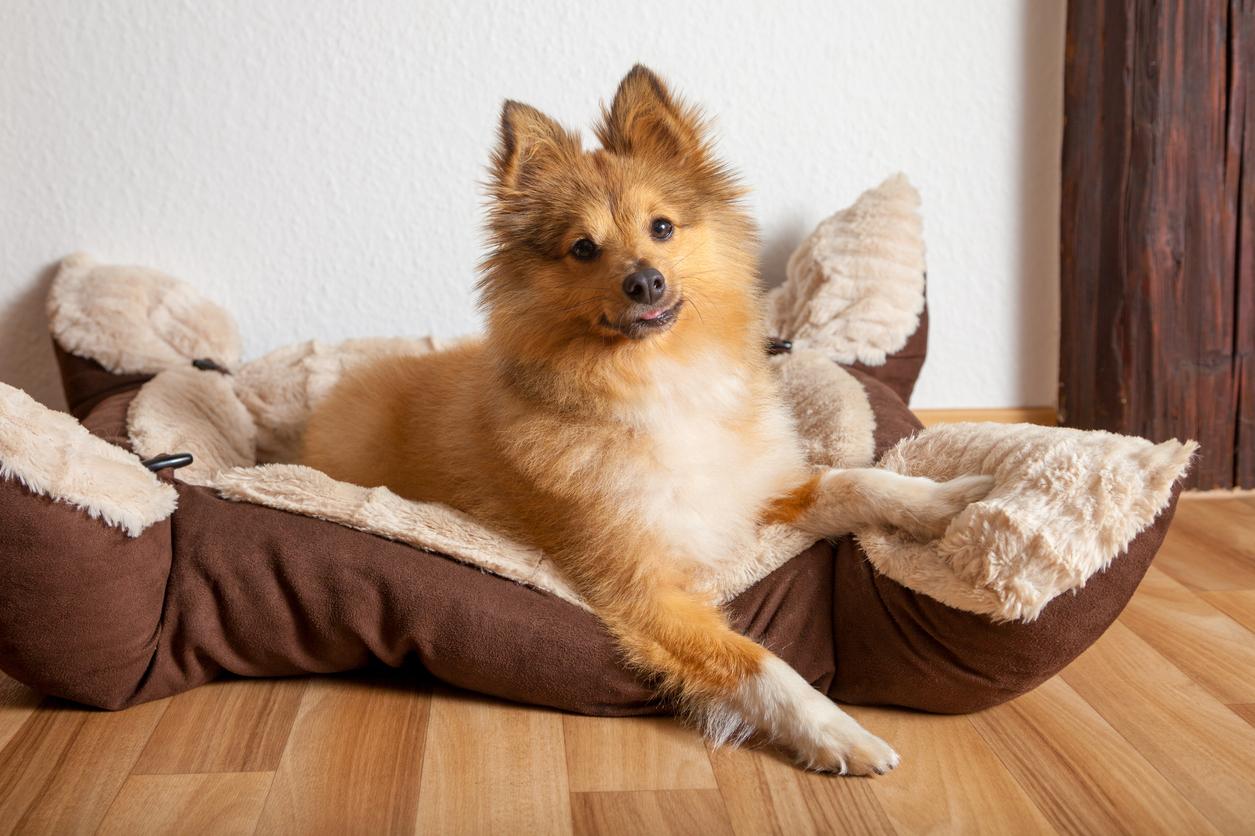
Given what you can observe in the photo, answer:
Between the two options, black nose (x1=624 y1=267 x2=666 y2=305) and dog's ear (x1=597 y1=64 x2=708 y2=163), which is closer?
black nose (x1=624 y1=267 x2=666 y2=305)

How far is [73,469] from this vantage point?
2.14 m

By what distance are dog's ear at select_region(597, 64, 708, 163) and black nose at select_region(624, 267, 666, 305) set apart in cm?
43

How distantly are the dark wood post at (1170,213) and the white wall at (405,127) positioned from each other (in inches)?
10.2

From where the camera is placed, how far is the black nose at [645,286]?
7.38 ft

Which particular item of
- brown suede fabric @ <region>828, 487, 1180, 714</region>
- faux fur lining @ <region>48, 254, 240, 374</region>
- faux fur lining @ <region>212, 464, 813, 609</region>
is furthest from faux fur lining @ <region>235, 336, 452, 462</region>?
brown suede fabric @ <region>828, 487, 1180, 714</region>

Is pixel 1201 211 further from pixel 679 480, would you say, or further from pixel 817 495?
pixel 679 480

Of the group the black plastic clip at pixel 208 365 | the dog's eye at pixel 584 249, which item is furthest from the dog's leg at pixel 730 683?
the black plastic clip at pixel 208 365

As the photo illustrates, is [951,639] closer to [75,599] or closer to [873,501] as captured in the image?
[873,501]

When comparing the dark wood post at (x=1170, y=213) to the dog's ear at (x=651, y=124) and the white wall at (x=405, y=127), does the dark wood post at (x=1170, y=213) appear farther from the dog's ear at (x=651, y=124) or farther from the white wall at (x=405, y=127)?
the dog's ear at (x=651, y=124)

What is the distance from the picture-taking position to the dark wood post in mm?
3441

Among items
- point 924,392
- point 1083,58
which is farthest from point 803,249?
point 1083,58

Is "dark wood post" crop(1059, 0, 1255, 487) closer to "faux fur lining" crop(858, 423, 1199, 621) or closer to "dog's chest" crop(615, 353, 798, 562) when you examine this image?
"faux fur lining" crop(858, 423, 1199, 621)

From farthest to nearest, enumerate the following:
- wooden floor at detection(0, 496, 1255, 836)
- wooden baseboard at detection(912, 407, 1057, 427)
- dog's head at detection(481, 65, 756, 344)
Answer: wooden baseboard at detection(912, 407, 1057, 427) < dog's head at detection(481, 65, 756, 344) < wooden floor at detection(0, 496, 1255, 836)

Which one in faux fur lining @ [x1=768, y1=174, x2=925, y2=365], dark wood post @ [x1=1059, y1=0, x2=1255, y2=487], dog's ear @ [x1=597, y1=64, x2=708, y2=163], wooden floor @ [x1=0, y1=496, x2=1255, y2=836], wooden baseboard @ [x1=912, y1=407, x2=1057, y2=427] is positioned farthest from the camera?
wooden baseboard @ [x1=912, y1=407, x2=1057, y2=427]
